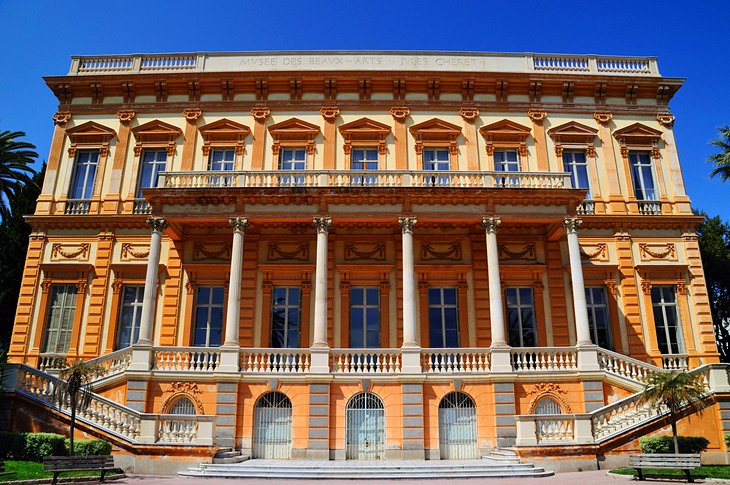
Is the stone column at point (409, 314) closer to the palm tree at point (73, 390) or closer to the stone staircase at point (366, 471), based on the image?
the stone staircase at point (366, 471)

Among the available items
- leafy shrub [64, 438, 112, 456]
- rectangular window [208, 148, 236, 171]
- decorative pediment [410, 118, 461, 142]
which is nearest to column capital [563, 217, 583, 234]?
decorative pediment [410, 118, 461, 142]

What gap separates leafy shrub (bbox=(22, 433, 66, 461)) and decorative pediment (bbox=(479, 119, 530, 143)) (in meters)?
19.0

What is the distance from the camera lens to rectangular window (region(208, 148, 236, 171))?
A: 2308cm

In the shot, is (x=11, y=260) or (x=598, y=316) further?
(x=11, y=260)

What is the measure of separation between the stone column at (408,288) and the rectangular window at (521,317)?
4.77m

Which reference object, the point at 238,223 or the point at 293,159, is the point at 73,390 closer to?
the point at 238,223

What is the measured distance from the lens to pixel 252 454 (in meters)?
17.0

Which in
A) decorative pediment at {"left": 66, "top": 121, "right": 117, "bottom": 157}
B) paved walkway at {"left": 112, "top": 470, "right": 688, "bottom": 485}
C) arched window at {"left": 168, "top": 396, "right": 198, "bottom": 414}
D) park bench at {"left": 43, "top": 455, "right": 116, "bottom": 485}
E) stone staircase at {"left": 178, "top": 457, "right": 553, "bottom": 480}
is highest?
decorative pediment at {"left": 66, "top": 121, "right": 117, "bottom": 157}

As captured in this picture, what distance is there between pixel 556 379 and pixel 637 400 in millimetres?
2419

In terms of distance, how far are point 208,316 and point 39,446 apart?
7466 mm

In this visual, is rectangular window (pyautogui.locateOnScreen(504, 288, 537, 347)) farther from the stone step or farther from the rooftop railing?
the rooftop railing

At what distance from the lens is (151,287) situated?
18.7 meters

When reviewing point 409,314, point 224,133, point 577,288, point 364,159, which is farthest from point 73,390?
point 577,288

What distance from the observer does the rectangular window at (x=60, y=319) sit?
21000 millimetres
